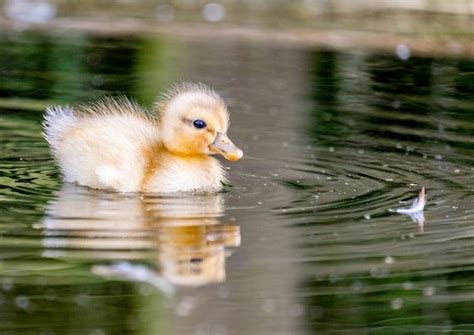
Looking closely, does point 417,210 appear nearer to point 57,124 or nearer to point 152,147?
point 152,147

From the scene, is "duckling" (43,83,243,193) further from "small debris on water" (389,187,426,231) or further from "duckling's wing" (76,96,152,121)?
"small debris on water" (389,187,426,231)

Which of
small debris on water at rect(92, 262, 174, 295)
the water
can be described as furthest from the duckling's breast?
small debris on water at rect(92, 262, 174, 295)

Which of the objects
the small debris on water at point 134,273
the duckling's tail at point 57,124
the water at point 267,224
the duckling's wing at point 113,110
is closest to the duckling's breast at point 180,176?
the water at point 267,224

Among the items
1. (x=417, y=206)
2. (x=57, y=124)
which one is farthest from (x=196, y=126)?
(x=417, y=206)

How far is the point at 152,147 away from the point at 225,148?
1.00 feet

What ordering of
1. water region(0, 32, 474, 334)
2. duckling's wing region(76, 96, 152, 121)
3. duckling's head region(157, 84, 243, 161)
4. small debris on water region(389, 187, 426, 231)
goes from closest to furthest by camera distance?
1. water region(0, 32, 474, 334)
2. small debris on water region(389, 187, 426, 231)
3. duckling's head region(157, 84, 243, 161)
4. duckling's wing region(76, 96, 152, 121)

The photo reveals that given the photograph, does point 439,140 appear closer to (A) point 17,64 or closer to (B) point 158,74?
(B) point 158,74

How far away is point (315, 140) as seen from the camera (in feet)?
24.3

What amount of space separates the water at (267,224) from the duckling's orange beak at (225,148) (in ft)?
0.48

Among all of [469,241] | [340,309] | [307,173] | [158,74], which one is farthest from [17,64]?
[340,309]

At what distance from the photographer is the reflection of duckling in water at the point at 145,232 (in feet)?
16.5

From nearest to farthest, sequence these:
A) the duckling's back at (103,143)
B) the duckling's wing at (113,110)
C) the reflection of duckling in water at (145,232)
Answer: the reflection of duckling in water at (145,232), the duckling's back at (103,143), the duckling's wing at (113,110)

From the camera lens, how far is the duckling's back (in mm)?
6242

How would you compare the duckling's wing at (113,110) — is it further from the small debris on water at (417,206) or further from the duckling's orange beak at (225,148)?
the small debris on water at (417,206)
